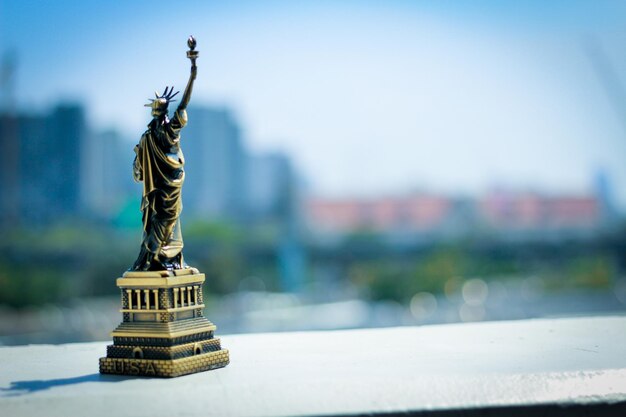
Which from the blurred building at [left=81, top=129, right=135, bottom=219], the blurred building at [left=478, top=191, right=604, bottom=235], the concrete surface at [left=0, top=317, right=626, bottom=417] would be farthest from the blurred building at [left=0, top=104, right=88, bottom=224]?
the concrete surface at [left=0, top=317, right=626, bottom=417]

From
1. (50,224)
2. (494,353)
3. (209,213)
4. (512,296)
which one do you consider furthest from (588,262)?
(494,353)

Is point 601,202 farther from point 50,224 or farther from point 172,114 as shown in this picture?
point 172,114

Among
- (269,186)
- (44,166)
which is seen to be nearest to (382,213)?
(269,186)

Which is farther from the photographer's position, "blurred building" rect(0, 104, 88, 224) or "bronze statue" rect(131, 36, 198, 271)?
"blurred building" rect(0, 104, 88, 224)

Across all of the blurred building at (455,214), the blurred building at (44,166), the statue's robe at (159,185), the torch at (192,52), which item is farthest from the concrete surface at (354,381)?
the blurred building at (455,214)

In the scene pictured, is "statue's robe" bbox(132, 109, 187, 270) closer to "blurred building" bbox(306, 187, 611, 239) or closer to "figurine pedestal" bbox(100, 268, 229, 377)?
"figurine pedestal" bbox(100, 268, 229, 377)

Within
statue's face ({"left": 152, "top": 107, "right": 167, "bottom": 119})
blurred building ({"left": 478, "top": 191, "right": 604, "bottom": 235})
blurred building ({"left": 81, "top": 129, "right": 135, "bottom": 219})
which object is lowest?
blurred building ({"left": 478, "top": 191, "right": 604, "bottom": 235})

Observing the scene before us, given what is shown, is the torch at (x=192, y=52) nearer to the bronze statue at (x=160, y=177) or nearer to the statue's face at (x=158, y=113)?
the bronze statue at (x=160, y=177)
